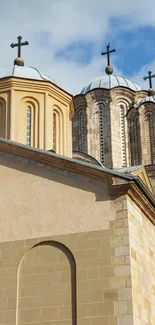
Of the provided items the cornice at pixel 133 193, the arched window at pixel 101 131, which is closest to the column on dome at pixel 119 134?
the arched window at pixel 101 131

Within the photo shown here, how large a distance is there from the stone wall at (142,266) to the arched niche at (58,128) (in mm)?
6433

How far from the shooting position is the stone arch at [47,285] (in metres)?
10.8

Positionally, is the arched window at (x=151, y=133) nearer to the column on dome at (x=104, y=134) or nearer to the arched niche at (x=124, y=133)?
the arched niche at (x=124, y=133)

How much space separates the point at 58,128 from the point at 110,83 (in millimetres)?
9385

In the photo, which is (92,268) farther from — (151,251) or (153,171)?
(153,171)

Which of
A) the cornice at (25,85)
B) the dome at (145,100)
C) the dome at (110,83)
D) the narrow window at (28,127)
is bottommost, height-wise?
the narrow window at (28,127)

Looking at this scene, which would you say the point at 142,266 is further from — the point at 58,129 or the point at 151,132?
the point at 151,132

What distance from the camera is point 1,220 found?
11984 mm

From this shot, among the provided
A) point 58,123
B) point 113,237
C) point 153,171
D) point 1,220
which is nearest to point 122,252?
point 113,237

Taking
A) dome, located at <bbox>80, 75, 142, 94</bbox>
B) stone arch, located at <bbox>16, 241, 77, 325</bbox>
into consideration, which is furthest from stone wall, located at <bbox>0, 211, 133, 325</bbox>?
dome, located at <bbox>80, 75, 142, 94</bbox>

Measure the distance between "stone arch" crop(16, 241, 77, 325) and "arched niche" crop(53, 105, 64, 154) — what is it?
724cm

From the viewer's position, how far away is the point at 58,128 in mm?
18750

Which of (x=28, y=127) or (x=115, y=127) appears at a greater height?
(x=115, y=127)

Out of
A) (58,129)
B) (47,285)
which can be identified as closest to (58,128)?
(58,129)
